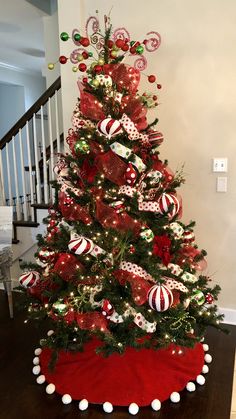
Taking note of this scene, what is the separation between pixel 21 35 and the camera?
439 cm

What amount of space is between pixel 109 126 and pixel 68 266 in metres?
0.70

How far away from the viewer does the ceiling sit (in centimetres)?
347

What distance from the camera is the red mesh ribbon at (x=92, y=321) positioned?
1.63 meters

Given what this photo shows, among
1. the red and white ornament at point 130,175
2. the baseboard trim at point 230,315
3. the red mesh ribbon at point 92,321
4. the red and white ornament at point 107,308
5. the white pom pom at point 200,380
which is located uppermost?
the red and white ornament at point 130,175

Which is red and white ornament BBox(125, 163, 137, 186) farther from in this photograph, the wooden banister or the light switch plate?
the wooden banister

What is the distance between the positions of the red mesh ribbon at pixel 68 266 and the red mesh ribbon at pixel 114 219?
0.77 ft

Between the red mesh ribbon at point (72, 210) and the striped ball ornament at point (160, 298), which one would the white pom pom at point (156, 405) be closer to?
the striped ball ornament at point (160, 298)

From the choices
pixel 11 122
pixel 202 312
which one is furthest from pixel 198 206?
pixel 11 122

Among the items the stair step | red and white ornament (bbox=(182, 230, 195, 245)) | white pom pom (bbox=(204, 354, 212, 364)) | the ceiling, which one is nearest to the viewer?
red and white ornament (bbox=(182, 230, 195, 245))

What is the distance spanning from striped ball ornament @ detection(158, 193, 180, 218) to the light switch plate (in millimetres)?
749

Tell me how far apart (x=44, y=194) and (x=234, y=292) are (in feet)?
5.77

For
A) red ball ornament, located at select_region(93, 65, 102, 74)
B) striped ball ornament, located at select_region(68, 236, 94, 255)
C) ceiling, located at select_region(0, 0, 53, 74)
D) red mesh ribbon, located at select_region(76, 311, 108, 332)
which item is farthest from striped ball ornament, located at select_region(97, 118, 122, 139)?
ceiling, located at select_region(0, 0, 53, 74)

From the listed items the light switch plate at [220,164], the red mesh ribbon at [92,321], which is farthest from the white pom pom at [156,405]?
the light switch plate at [220,164]

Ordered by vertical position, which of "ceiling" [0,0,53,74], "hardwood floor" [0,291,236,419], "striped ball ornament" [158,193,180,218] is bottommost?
"hardwood floor" [0,291,236,419]
